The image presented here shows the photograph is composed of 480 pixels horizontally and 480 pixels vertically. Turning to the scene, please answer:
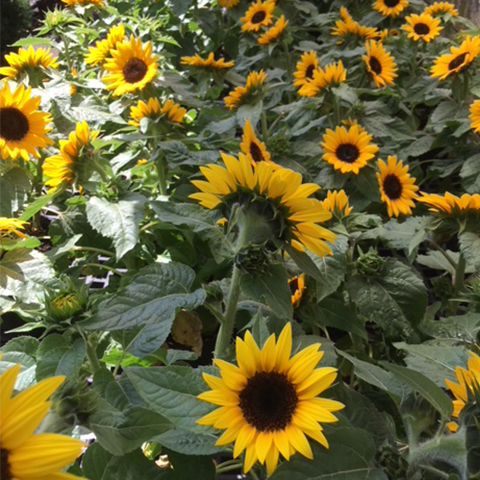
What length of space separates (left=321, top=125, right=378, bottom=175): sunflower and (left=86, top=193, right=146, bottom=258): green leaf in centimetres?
41

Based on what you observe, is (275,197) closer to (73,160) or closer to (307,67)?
(73,160)

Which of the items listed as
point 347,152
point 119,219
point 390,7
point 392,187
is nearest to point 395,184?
point 392,187

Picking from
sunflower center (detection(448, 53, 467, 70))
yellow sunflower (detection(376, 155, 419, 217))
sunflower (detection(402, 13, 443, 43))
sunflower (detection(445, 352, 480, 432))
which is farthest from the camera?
sunflower (detection(402, 13, 443, 43))

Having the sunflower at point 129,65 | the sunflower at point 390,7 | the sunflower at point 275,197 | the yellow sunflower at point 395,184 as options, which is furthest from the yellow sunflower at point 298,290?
the sunflower at point 390,7

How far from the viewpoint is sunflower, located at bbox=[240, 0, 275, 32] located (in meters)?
1.90

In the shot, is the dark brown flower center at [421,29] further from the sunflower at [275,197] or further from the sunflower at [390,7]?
the sunflower at [275,197]

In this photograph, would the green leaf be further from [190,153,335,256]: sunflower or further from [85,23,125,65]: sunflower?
[85,23,125,65]: sunflower

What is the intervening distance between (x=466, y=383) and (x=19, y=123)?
0.87 m

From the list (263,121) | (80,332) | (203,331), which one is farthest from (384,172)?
(80,332)

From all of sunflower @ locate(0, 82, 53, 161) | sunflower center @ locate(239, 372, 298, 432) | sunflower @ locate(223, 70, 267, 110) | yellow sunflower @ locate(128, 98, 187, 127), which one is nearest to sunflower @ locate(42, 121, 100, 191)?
sunflower @ locate(0, 82, 53, 161)

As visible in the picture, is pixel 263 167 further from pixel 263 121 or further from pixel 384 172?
pixel 263 121

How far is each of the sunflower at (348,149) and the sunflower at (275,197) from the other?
611mm

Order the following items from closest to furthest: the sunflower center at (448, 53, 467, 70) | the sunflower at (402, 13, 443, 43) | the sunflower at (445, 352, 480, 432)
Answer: the sunflower at (445, 352, 480, 432)
the sunflower center at (448, 53, 467, 70)
the sunflower at (402, 13, 443, 43)

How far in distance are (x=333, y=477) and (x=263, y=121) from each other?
1.01 m
